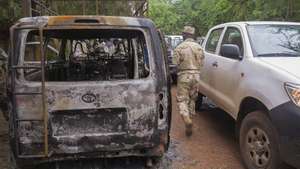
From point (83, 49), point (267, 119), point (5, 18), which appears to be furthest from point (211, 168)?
point (5, 18)

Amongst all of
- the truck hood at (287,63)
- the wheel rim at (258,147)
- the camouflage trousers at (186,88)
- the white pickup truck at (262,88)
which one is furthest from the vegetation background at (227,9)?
the wheel rim at (258,147)

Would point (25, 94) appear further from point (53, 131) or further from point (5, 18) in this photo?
point (5, 18)

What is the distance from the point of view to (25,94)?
431 centimetres

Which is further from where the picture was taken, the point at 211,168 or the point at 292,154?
the point at 211,168

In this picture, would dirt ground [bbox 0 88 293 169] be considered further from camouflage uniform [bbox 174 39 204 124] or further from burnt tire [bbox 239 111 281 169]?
camouflage uniform [bbox 174 39 204 124]

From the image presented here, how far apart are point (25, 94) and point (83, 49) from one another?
357 cm

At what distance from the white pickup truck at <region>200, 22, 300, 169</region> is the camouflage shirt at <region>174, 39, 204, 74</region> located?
0.99ft

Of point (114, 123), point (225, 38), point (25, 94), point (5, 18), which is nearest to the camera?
point (25, 94)

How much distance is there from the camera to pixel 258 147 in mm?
5004

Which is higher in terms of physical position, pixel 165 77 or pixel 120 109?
pixel 165 77

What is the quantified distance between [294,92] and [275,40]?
1803mm

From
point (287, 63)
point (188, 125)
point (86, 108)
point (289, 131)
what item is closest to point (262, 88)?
point (287, 63)

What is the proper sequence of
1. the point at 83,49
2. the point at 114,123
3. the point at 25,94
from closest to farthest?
the point at 25,94, the point at 114,123, the point at 83,49

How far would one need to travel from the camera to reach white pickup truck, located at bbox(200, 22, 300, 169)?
4.41 m
